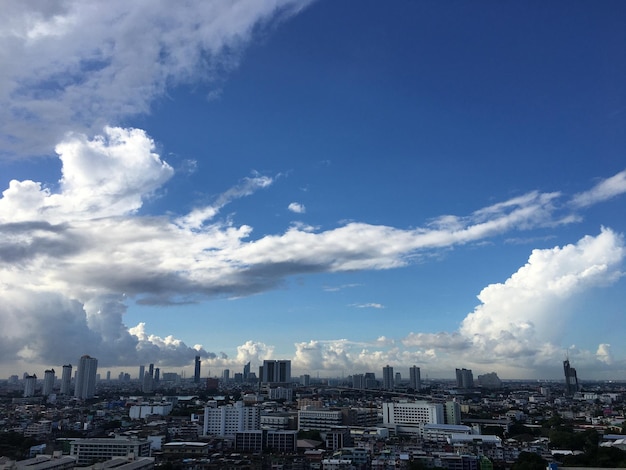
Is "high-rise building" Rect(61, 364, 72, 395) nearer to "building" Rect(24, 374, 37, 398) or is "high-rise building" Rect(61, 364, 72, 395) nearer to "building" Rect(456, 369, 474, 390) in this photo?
"building" Rect(24, 374, 37, 398)

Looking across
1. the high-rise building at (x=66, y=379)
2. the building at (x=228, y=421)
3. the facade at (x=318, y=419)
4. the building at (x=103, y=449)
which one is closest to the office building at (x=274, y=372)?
the high-rise building at (x=66, y=379)

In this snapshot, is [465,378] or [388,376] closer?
[388,376]

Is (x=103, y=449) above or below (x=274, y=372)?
below

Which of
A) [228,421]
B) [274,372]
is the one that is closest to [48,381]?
[274,372]

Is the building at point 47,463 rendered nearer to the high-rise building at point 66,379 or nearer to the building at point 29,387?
the building at point 29,387

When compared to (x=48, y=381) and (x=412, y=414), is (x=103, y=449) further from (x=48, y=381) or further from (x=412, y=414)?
(x=48, y=381)

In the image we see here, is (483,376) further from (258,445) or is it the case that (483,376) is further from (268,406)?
(258,445)
